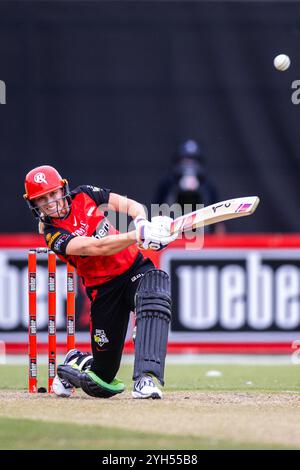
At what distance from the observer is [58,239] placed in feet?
20.4

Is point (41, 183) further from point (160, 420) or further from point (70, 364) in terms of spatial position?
point (160, 420)

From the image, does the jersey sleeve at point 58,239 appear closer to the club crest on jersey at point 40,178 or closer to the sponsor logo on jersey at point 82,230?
the sponsor logo on jersey at point 82,230

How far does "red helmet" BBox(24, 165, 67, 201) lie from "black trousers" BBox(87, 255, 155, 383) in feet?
2.13

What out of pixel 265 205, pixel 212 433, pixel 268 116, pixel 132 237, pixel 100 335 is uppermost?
pixel 268 116

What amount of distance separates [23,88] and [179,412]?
6.53m

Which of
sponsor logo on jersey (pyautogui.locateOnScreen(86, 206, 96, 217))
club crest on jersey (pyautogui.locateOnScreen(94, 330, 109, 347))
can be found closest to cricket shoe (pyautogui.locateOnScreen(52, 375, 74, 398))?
club crest on jersey (pyautogui.locateOnScreen(94, 330, 109, 347))

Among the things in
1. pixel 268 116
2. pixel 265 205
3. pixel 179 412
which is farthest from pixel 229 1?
pixel 179 412

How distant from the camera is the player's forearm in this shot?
5.94 meters

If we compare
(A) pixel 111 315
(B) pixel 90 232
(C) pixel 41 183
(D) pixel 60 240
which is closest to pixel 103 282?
(A) pixel 111 315

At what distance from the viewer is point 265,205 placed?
1157 cm

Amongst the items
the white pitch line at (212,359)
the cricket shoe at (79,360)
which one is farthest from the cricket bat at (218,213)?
the white pitch line at (212,359)

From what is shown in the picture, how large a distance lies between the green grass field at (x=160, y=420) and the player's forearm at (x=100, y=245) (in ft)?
2.77

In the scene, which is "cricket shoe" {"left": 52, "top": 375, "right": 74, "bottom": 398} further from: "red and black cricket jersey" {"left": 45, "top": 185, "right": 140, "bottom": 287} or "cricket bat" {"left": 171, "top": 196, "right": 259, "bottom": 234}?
"cricket bat" {"left": 171, "top": 196, "right": 259, "bottom": 234}

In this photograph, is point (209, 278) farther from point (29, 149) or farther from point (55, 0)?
point (55, 0)
